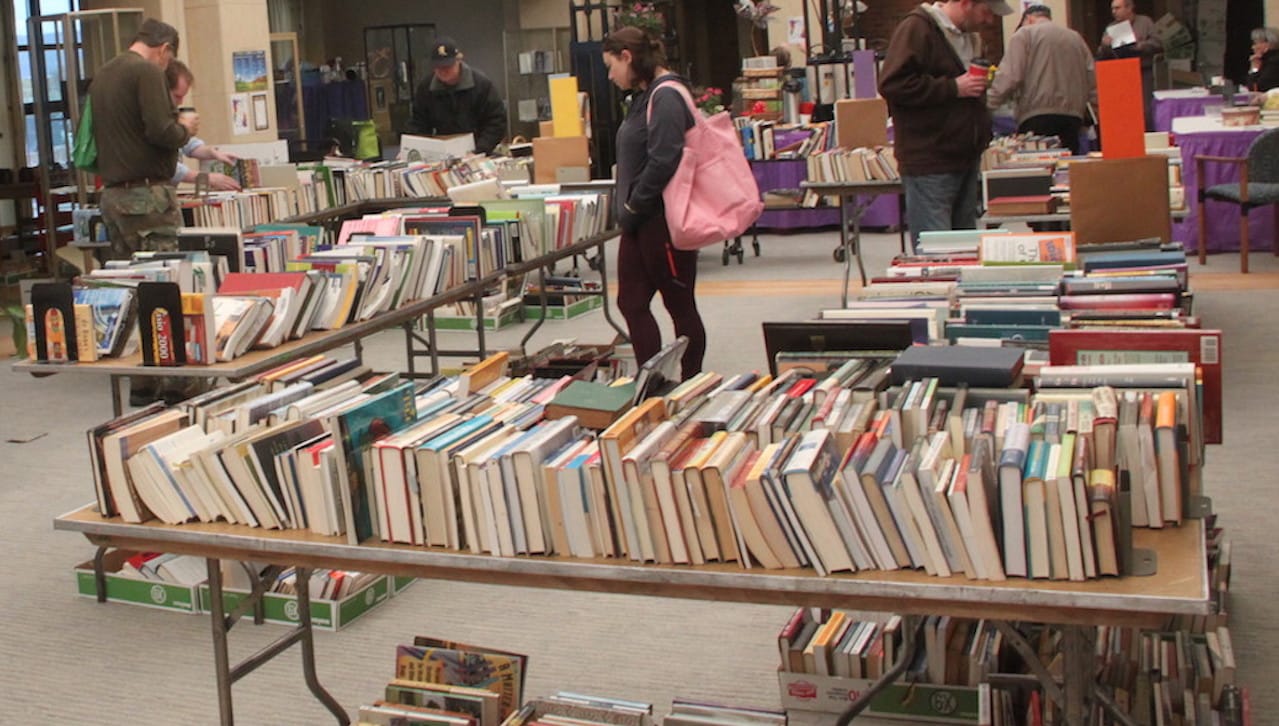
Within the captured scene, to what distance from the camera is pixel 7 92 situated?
14344 mm

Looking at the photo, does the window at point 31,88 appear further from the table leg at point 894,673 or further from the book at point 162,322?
the table leg at point 894,673

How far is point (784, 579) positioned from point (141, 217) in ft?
17.7

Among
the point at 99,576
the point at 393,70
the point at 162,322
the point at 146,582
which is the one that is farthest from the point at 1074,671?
the point at 393,70

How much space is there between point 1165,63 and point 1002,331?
592 inches

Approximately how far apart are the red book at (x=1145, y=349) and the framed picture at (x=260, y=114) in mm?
11025

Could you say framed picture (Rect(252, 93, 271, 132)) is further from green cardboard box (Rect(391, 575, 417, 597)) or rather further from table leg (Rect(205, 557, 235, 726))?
table leg (Rect(205, 557, 235, 726))

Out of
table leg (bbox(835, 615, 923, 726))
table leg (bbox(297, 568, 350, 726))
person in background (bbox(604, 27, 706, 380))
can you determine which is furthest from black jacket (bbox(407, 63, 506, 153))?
table leg (bbox(835, 615, 923, 726))

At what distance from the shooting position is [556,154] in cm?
1001

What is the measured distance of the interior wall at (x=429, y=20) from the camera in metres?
21.6

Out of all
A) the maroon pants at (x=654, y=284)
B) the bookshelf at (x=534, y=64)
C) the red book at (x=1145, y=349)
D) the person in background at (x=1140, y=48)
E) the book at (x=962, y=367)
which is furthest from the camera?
the bookshelf at (x=534, y=64)

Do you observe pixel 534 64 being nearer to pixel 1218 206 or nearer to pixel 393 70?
pixel 393 70

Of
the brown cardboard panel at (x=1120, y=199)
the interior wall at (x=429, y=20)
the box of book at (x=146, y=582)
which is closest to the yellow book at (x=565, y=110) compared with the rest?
the brown cardboard panel at (x=1120, y=199)

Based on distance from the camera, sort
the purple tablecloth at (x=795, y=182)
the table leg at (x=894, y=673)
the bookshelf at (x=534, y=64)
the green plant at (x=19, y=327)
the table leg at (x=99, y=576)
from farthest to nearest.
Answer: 1. the bookshelf at (x=534, y=64)
2. the purple tablecloth at (x=795, y=182)
3. the green plant at (x=19, y=327)
4. the table leg at (x=99, y=576)
5. the table leg at (x=894, y=673)

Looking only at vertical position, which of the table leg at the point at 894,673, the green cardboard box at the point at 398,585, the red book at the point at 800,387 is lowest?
→ the green cardboard box at the point at 398,585
